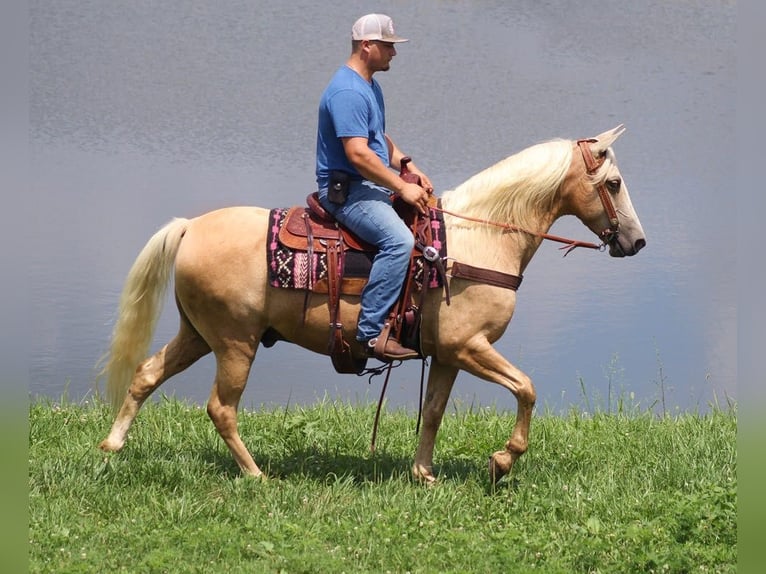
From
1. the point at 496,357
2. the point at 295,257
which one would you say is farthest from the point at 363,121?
the point at 496,357

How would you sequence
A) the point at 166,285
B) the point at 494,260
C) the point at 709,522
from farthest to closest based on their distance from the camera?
the point at 166,285 < the point at 494,260 < the point at 709,522

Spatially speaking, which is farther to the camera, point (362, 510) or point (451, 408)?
point (451, 408)

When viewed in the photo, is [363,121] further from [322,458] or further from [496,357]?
[322,458]

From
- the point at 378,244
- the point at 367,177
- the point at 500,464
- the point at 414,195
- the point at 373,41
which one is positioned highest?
the point at 373,41

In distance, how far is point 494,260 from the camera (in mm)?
6922

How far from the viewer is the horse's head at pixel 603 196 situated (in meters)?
6.94

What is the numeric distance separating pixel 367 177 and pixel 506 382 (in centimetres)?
160

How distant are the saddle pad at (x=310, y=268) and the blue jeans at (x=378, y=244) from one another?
0.32ft

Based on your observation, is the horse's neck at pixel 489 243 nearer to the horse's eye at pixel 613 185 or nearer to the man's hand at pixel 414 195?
the man's hand at pixel 414 195

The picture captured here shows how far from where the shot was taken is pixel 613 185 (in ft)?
22.9

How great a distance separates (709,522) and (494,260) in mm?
2096

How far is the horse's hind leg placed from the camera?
7375mm

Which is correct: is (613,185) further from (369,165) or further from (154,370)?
(154,370)

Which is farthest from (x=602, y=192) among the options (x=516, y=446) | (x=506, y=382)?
(x=516, y=446)
